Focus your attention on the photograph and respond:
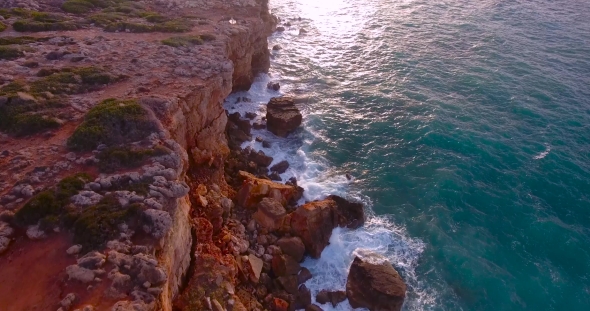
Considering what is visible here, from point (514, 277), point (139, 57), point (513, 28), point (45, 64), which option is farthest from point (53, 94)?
point (513, 28)

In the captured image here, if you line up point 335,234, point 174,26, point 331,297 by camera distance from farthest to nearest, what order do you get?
point 174,26 < point 335,234 < point 331,297

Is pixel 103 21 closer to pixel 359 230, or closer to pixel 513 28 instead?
pixel 359 230

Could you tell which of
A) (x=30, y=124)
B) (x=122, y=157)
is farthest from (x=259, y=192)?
(x=30, y=124)

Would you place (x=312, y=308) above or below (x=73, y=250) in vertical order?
below

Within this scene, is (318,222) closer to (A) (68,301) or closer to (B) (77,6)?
(A) (68,301)

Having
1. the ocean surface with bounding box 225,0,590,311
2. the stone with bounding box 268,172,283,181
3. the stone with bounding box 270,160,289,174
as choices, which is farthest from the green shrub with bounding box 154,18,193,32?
the stone with bounding box 268,172,283,181

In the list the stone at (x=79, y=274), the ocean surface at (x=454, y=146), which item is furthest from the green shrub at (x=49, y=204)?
the ocean surface at (x=454, y=146)

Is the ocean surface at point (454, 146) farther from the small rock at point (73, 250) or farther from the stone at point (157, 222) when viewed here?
the small rock at point (73, 250)
